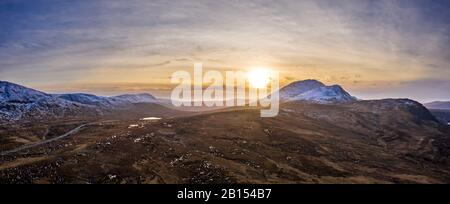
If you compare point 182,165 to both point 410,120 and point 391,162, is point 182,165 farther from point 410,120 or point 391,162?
point 410,120

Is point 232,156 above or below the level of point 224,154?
below

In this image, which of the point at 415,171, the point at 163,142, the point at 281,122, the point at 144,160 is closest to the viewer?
the point at 144,160

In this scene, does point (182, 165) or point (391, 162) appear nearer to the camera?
point (182, 165)

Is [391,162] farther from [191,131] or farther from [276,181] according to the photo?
[191,131]

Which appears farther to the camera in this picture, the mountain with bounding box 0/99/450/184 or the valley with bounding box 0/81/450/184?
the valley with bounding box 0/81/450/184

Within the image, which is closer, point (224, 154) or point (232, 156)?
point (232, 156)

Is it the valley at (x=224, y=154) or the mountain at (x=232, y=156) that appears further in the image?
the valley at (x=224, y=154)
